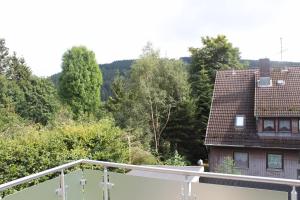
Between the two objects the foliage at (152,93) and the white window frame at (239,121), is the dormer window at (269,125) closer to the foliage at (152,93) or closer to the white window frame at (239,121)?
the white window frame at (239,121)

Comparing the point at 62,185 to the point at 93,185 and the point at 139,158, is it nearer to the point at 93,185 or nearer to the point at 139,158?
the point at 93,185

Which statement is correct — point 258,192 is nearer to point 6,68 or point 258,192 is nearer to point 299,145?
point 299,145

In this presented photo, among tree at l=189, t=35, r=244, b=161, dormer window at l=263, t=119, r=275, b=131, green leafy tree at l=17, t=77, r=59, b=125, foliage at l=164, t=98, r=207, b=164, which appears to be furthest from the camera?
tree at l=189, t=35, r=244, b=161

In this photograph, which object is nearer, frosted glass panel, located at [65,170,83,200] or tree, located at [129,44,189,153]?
frosted glass panel, located at [65,170,83,200]

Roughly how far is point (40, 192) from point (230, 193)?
143 centimetres

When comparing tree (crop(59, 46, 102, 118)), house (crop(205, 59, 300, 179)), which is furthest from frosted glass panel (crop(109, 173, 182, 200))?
tree (crop(59, 46, 102, 118))

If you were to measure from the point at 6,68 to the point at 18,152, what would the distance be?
17377mm

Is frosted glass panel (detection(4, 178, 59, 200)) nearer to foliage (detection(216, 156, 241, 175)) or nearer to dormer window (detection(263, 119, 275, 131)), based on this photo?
foliage (detection(216, 156, 241, 175))

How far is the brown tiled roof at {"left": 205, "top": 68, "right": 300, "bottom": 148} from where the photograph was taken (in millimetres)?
15234

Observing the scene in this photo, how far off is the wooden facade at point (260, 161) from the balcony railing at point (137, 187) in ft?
43.5

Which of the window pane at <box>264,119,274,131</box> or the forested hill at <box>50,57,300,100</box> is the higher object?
the forested hill at <box>50,57,300,100</box>

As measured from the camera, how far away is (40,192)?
264cm

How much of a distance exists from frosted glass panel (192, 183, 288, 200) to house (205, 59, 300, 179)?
1330 centimetres

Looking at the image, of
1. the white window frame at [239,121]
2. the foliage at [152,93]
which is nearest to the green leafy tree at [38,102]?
the foliage at [152,93]
